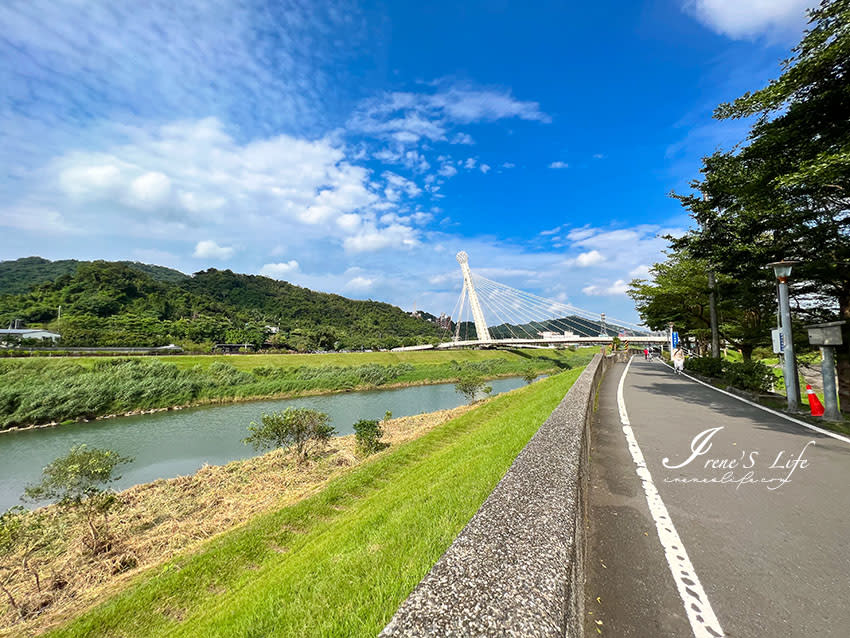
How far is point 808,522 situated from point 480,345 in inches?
2383

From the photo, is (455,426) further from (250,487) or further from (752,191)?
(752,191)

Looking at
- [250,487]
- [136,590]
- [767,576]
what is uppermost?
[767,576]

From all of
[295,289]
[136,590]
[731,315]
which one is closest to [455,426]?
[136,590]

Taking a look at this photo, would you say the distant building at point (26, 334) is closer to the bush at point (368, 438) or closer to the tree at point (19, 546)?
the tree at point (19, 546)

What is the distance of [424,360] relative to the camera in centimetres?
5900

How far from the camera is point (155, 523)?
9.41 metres

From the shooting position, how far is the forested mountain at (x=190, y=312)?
62.6 meters

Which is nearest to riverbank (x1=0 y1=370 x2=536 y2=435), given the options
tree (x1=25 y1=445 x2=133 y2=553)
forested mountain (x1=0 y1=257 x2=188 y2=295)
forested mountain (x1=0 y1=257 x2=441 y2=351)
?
tree (x1=25 y1=445 x2=133 y2=553)

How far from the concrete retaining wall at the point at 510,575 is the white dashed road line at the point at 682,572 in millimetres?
653

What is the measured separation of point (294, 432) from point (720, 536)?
495 inches

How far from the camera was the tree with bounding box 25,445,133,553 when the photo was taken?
8.15 m

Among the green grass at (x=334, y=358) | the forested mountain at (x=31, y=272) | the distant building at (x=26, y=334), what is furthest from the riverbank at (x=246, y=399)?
the forested mountain at (x=31, y=272)

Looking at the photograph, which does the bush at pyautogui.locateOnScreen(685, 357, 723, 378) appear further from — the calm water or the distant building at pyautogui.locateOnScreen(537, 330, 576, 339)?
the distant building at pyautogui.locateOnScreen(537, 330, 576, 339)

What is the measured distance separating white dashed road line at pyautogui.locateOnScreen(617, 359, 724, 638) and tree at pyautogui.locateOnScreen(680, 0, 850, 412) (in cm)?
630
